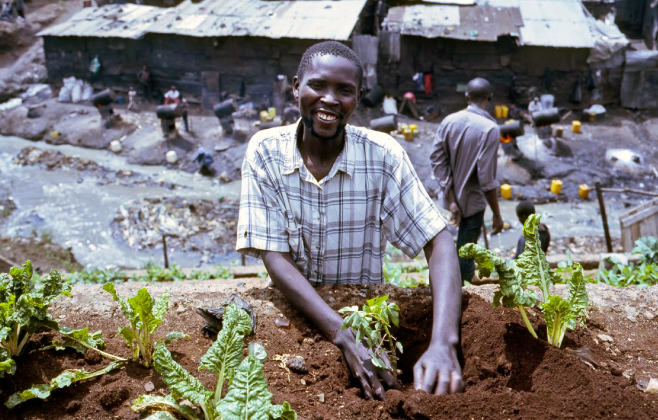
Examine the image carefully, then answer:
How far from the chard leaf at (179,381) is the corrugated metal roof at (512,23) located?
13.6 metres

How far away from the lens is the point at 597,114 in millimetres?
14531

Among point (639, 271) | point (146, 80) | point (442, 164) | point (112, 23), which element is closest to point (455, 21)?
point (146, 80)

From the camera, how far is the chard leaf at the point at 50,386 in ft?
5.37

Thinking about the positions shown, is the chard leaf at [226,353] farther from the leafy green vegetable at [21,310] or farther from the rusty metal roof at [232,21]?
the rusty metal roof at [232,21]

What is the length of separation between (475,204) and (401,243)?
2.79m

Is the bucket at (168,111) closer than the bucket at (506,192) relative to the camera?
No

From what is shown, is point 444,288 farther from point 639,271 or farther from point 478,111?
point 478,111

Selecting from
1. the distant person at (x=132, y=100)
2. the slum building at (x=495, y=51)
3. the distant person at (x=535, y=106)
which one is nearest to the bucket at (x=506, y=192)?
the distant person at (x=535, y=106)

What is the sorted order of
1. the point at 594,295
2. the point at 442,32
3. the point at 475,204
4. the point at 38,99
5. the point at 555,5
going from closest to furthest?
the point at 594,295 → the point at 475,204 → the point at 442,32 → the point at 555,5 → the point at 38,99

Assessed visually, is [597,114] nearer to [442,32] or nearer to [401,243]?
[442,32]

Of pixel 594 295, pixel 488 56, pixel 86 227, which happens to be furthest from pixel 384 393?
pixel 488 56

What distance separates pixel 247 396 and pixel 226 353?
0.22 m

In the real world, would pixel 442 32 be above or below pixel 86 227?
above

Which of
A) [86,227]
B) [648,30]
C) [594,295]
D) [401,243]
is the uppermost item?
[401,243]
